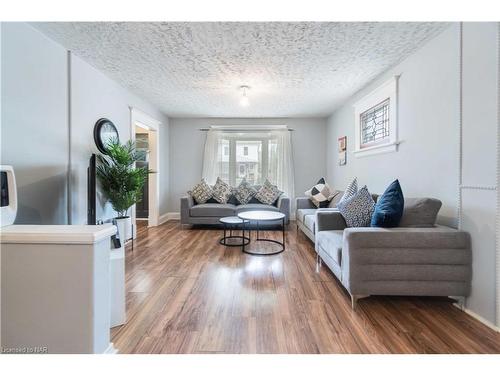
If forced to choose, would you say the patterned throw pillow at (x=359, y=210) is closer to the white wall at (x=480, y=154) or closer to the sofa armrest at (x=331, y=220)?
the sofa armrest at (x=331, y=220)

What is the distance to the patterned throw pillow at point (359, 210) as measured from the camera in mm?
2473

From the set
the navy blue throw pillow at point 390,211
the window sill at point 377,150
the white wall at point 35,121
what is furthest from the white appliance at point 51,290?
the window sill at point 377,150

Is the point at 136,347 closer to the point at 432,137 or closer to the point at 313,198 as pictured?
the point at 432,137

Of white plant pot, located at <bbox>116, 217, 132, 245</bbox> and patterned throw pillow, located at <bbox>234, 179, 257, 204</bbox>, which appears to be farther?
patterned throw pillow, located at <bbox>234, 179, 257, 204</bbox>

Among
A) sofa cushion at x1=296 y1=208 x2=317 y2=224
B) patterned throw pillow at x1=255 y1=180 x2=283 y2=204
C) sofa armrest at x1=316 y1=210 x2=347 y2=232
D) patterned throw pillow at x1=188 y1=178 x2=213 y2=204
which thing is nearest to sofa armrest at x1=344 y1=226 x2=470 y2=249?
sofa armrest at x1=316 y1=210 x2=347 y2=232

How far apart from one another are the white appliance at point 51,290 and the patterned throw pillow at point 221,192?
12.4 feet

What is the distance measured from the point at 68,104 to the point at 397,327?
3.69 metres

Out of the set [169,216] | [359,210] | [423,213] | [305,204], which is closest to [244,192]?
[305,204]

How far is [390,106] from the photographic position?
296cm

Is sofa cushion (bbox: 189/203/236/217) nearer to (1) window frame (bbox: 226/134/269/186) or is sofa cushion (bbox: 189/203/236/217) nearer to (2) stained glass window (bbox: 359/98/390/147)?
(1) window frame (bbox: 226/134/269/186)

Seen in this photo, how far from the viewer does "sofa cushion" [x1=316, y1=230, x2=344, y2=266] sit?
2.17m

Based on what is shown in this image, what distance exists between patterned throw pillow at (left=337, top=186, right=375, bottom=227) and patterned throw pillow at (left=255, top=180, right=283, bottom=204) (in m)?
2.45

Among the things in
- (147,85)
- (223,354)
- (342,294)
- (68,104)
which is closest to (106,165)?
(68,104)
